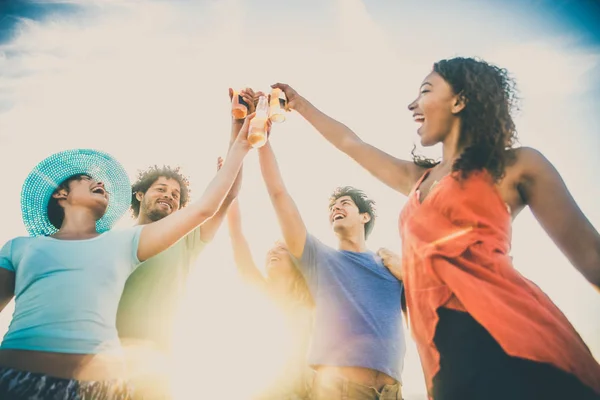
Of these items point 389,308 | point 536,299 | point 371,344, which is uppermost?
point 536,299

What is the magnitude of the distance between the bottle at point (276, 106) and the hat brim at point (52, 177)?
1.45 metres

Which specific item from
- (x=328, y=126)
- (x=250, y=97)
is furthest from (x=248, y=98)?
(x=328, y=126)

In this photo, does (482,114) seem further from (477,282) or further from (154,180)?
(154,180)

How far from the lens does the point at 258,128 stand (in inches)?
110

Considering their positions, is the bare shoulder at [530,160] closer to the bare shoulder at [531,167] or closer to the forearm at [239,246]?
the bare shoulder at [531,167]

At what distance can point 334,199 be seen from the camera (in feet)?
15.1

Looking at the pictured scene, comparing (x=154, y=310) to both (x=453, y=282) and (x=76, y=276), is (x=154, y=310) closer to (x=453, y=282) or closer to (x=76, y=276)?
(x=76, y=276)

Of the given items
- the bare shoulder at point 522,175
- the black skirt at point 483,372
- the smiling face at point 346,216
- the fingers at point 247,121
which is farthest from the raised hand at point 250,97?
the black skirt at point 483,372

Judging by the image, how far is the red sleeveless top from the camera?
1288 mm

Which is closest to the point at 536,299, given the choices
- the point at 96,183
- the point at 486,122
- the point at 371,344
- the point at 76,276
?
the point at 486,122

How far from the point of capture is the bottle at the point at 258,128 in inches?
109

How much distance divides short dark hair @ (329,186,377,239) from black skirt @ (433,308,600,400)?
3089 millimetres

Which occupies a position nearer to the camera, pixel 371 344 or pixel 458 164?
pixel 458 164

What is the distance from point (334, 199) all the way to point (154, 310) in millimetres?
2441
